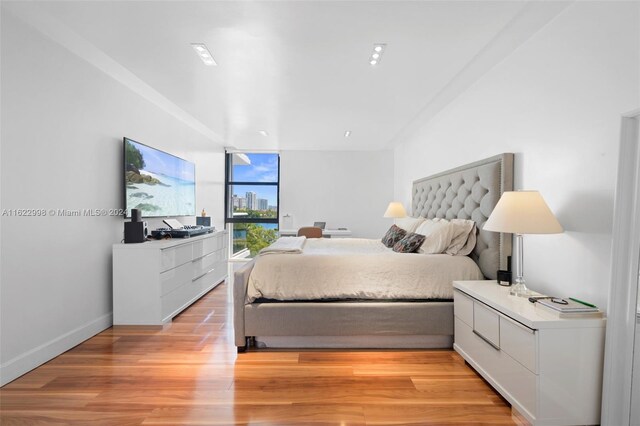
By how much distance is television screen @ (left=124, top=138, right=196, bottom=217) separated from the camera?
313 cm

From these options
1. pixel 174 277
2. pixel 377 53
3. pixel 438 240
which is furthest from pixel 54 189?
pixel 438 240

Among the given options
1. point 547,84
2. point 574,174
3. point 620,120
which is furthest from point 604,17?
point 574,174

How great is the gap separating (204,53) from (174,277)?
82.2 inches

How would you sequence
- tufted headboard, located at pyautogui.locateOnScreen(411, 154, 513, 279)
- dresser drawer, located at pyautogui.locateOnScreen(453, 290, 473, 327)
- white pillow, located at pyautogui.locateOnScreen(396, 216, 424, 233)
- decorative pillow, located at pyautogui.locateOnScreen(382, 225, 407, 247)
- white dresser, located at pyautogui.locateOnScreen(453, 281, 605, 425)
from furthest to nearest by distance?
white pillow, located at pyautogui.locateOnScreen(396, 216, 424, 233) → decorative pillow, located at pyautogui.locateOnScreen(382, 225, 407, 247) → tufted headboard, located at pyautogui.locateOnScreen(411, 154, 513, 279) → dresser drawer, located at pyautogui.locateOnScreen(453, 290, 473, 327) → white dresser, located at pyautogui.locateOnScreen(453, 281, 605, 425)

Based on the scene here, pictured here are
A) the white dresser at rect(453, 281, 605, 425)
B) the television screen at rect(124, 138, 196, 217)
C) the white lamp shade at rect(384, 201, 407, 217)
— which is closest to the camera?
the white dresser at rect(453, 281, 605, 425)

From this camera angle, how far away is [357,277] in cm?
255

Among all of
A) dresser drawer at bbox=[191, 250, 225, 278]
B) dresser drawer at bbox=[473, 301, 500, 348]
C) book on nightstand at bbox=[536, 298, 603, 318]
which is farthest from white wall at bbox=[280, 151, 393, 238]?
book on nightstand at bbox=[536, 298, 603, 318]

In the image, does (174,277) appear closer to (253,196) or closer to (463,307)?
(463,307)

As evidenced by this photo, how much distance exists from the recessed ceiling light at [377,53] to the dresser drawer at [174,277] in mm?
2611

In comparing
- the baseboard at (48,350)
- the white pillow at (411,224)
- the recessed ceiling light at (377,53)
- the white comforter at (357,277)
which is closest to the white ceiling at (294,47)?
the recessed ceiling light at (377,53)

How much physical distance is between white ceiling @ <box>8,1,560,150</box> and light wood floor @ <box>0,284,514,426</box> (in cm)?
228

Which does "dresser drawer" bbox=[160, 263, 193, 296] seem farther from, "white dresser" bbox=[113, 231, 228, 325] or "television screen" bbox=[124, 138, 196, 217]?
"television screen" bbox=[124, 138, 196, 217]

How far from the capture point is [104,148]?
113 inches

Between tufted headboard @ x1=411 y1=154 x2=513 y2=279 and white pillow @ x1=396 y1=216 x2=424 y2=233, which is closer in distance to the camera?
tufted headboard @ x1=411 y1=154 x2=513 y2=279
